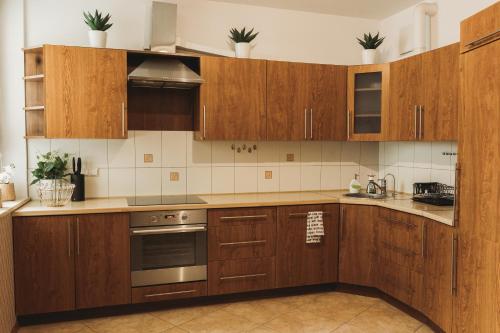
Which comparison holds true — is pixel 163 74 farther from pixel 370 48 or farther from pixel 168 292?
pixel 370 48

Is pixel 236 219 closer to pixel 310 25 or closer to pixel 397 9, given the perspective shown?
pixel 310 25

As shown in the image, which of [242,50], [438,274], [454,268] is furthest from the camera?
[242,50]

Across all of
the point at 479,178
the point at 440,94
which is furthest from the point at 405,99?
the point at 479,178

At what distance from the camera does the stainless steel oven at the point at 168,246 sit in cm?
323

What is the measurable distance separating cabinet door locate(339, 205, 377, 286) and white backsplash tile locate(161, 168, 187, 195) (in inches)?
57.4

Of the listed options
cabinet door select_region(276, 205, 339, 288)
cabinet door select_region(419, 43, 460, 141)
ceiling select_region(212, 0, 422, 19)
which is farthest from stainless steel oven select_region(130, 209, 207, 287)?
ceiling select_region(212, 0, 422, 19)

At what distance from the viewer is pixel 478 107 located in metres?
2.26

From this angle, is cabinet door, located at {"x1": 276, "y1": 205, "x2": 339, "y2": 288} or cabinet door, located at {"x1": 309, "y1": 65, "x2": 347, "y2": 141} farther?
cabinet door, located at {"x1": 309, "y1": 65, "x2": 347, "y2": 141}

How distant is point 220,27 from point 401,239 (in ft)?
8.14

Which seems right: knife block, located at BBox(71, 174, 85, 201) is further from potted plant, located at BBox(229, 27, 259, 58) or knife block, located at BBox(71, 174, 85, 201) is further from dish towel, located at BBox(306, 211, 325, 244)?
dish towel, located at BBox(306, 211, 325, 244)

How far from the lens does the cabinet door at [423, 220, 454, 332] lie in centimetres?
274

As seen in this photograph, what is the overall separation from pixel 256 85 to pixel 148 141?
1.09 metres

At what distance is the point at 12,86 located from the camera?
338 centimetres

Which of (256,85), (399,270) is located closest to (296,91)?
(256,85)
